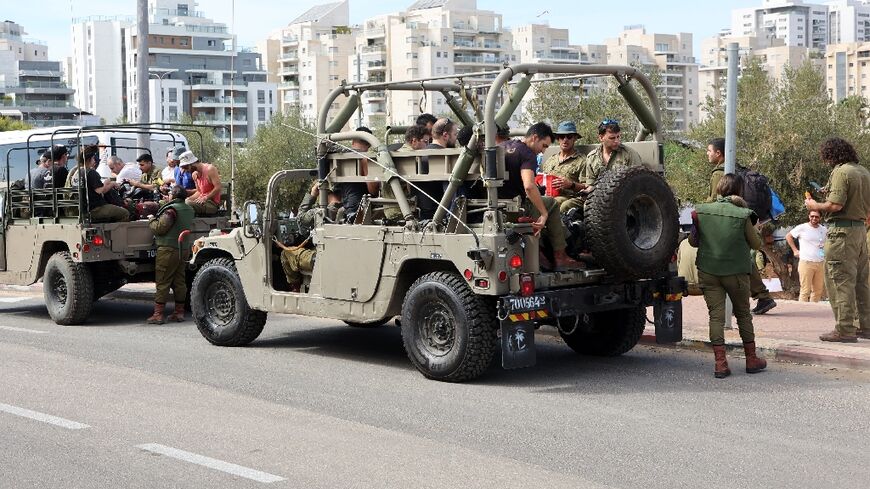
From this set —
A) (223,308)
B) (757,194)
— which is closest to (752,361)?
(757,194)

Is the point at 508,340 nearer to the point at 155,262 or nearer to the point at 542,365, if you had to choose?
the point at 542,365

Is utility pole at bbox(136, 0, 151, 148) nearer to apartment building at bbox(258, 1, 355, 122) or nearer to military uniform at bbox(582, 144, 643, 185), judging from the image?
military uniform at bbox(582, 144, 643, 185)

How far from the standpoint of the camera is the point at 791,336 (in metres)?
11.8

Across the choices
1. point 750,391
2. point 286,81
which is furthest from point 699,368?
point 286,81

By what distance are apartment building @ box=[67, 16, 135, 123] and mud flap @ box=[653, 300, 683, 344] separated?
587ft

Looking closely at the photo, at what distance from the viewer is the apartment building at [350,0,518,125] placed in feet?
552

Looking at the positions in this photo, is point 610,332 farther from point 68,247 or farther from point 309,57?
point 309,57

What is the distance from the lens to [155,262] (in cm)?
1457

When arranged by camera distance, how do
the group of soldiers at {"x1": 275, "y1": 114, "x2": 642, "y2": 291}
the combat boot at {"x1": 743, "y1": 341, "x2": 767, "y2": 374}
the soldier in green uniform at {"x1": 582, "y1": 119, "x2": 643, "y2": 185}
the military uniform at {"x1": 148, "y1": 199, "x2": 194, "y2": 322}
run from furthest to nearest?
the military uniform at {"x1": 148, "y1": 199, "x2": 194, "y2": 322}, the soldier in green uniform at {"x1": 582, "y1": 119, "x2": 643, "y2": 185}, the combat boot at {"x1": 743, "y1": 341, "x2": 767, "y2": 374}, the group of soldiers at {"x1": 275, "y1": 114, "x2": 642, "y2": 291}

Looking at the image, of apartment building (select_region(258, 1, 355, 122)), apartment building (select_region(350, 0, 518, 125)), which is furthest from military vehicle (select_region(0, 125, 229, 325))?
apartment building (select_region(258, 1, 355, 122))

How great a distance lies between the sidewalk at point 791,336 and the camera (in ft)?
34.8

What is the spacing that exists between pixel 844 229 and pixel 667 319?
204 cm

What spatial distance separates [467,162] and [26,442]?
13.0 ft

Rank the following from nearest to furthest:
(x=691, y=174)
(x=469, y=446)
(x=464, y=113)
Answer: (x=469, y=446) < (x=464, y=113) < (x=691, y=174)
